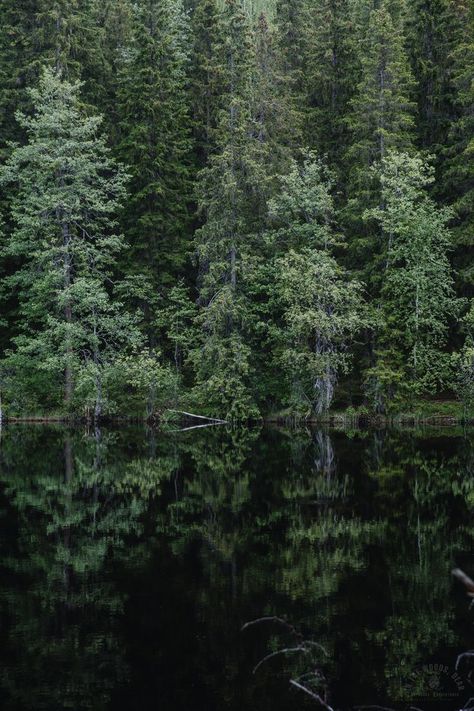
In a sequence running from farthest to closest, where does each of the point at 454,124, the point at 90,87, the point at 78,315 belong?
the point at 90,87
the point at 78,315
the point at 454,124

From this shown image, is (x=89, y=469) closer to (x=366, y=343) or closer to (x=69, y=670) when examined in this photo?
(x=69, y=670)

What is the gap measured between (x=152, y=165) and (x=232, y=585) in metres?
30.6

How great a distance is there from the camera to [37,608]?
946cm

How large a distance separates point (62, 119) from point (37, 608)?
1153 inches

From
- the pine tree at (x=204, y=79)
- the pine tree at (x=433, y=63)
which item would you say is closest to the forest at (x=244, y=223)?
the pine tree at (x=433, y=63)

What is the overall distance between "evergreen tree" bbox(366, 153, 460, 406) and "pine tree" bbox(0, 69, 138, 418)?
10924 mm

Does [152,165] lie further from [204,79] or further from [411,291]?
[411,291]

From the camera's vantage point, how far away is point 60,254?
120 ft

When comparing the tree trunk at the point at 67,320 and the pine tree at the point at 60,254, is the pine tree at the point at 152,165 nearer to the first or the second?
the pine tree at the point at 60,254

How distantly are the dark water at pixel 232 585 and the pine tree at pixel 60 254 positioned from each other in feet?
47.6

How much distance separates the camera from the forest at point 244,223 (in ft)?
110

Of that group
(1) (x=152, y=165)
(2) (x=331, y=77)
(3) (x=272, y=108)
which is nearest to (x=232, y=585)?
(3) (x=272, y=108)

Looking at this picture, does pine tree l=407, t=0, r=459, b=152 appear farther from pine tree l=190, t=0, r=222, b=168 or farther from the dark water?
the dark water

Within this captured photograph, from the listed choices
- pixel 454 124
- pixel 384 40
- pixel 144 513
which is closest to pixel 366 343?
pixel 454 124
